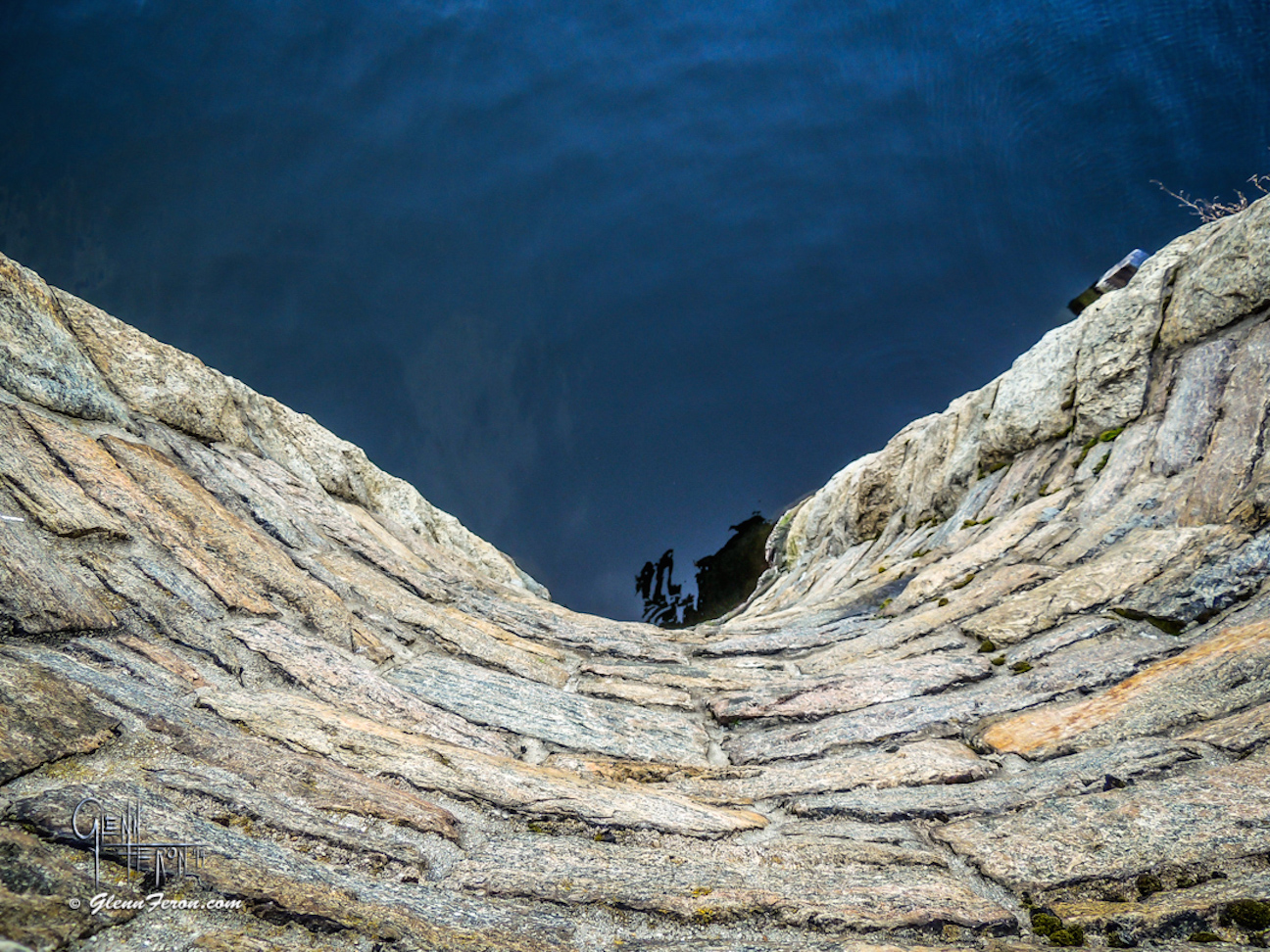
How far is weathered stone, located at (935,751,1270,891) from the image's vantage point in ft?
13.9

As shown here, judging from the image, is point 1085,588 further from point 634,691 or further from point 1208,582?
point 634,691

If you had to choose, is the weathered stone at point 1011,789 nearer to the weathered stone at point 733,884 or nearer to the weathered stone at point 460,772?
the weathered stone at point 733,884

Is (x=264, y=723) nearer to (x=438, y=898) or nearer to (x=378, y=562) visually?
(x=438, y=898)

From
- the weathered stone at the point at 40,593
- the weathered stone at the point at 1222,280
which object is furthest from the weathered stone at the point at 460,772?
the weathered stone at the point at 1222,280

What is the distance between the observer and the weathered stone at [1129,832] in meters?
4.25

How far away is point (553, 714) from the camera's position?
7293 mm

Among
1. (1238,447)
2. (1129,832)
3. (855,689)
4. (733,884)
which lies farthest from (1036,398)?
(733,884)

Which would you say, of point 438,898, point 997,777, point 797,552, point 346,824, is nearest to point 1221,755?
point 997,777

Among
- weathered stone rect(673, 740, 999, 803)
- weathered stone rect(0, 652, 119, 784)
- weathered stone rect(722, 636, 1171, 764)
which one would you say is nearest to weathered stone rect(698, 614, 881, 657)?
weathered stone rect(722, 636, 1171, 764)

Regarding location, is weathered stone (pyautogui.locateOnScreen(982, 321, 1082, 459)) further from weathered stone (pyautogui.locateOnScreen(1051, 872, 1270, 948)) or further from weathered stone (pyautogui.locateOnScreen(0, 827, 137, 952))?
weathered stone (pyautogui.locateOnScreen(0, 827, 137, 952))

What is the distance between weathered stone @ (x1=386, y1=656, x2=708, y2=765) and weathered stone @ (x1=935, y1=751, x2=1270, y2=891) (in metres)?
3.11

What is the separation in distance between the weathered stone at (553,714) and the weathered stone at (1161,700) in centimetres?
350

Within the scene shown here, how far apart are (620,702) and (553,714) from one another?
1174 mm

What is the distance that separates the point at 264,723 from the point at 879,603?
10057 millimetres
